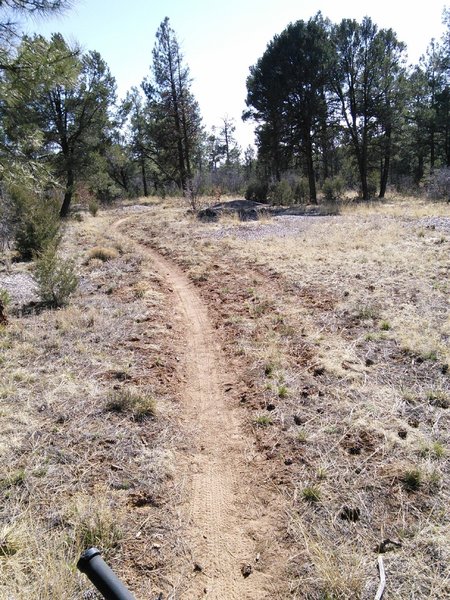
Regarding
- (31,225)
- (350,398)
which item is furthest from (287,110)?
(350,398)

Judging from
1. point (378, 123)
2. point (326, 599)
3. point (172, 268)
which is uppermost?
point (378, 123)

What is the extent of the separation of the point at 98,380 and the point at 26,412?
872mm

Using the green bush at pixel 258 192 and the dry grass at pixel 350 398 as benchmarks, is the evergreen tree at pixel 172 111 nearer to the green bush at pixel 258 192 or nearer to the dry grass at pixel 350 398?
the green bush at pixel 258 192

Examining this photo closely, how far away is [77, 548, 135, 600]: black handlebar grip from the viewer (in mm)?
1474

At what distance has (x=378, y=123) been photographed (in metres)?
23.8

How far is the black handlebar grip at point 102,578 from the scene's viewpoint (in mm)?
1474

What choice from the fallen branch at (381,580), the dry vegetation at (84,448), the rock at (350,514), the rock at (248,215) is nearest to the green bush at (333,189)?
the rock at (248,215)

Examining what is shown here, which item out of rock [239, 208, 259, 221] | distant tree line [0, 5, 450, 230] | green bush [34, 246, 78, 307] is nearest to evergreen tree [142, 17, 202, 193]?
distant tree line [0, 5, 450, 230]

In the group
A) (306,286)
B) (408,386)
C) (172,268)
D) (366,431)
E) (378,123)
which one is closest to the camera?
(366,431)

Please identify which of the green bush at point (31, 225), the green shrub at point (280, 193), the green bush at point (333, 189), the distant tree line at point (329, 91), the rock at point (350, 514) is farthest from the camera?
the green bush at point (333, 189)

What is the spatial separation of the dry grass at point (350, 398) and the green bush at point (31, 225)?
4.88 metres

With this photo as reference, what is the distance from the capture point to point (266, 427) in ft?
12.8

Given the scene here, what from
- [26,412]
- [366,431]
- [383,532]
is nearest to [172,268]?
[26,412]

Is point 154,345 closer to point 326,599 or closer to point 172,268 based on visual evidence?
point 326,599
